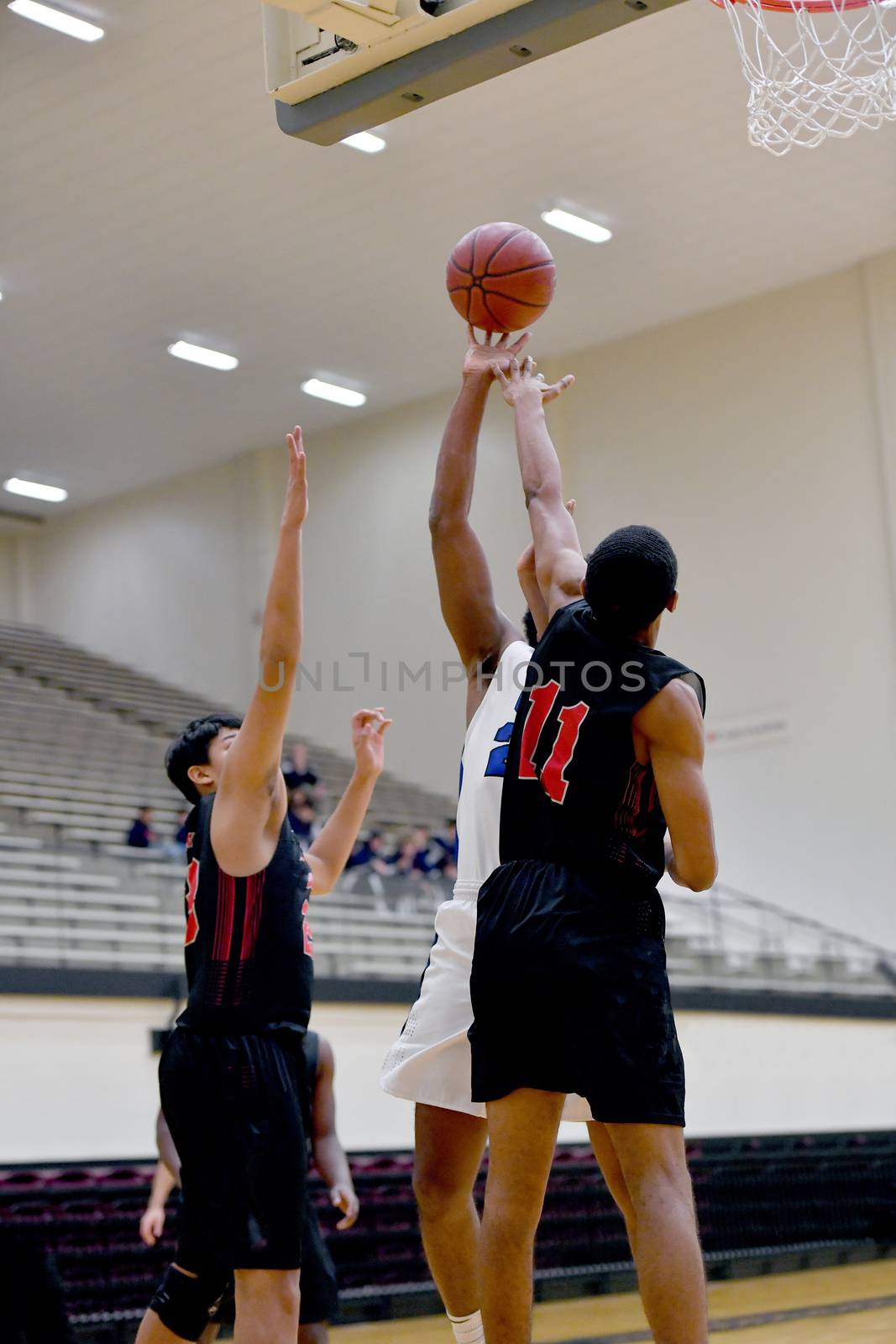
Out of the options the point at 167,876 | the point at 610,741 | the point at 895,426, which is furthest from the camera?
the point at 895,426

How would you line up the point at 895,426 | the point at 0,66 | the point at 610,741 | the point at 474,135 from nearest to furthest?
the point at 610,741, the point at 0,66, the point at 474,135, the point at 895,426

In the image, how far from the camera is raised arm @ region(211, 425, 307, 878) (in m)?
3.73

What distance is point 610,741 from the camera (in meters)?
3.44

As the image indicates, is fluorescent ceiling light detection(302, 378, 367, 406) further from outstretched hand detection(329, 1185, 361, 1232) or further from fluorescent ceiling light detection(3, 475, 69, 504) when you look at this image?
outstretched hand detection(329, 1185, 361, 1232)

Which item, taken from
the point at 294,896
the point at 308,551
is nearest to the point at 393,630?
the point at 308,551

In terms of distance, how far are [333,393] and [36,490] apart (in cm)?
514

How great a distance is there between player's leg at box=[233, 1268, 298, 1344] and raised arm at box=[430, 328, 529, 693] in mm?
1596

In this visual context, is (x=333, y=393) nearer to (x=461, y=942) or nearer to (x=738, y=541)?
(x=738, y=541)

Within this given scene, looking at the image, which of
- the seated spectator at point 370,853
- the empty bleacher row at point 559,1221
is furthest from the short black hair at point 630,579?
the seated spectator at point 370,853

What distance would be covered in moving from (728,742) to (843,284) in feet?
16.3

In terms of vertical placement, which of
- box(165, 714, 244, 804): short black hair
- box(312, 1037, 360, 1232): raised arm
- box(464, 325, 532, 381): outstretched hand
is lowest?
box(312, 1037, 360, 1232): raised arm

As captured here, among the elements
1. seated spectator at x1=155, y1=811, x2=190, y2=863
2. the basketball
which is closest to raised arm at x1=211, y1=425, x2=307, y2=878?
the basketball

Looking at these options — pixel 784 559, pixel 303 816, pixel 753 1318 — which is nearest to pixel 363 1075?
pixel 303 816

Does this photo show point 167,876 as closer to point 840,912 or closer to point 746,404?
point 840,912
